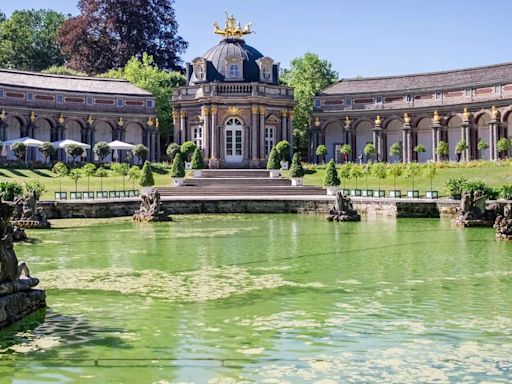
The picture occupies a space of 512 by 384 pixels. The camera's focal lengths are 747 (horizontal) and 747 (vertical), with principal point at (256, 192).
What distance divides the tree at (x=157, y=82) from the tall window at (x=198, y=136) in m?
7.97

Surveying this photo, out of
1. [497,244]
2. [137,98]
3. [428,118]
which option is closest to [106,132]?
[137,98]

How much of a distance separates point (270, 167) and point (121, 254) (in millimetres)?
30810

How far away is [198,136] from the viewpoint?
54062 millimetres

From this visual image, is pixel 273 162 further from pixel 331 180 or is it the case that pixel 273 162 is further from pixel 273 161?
pixel 331 180

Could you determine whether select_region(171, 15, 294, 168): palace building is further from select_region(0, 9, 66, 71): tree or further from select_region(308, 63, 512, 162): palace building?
select_region(0, 9, 66, 71): tree

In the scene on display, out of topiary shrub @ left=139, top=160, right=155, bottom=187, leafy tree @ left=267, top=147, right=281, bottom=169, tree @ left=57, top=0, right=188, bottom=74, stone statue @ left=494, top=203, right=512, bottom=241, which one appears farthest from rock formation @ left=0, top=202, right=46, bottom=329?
tree @ left=57, top=0, right=188, bottom=74

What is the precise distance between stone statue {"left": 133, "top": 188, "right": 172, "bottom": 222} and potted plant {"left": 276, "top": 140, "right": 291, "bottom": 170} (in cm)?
1888

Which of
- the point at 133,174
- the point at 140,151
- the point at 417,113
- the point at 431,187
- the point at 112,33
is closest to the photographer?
the point at 431,187

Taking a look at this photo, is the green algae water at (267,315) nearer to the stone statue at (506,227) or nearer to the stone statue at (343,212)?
the stone statue at (506,227)

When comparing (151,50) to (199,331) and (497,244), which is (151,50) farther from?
(199,331)

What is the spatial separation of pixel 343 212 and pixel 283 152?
19847 millimetres

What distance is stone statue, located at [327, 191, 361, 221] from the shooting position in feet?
101

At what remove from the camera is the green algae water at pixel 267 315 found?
339 inches

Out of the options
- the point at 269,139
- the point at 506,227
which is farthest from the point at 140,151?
the point at 506,227
